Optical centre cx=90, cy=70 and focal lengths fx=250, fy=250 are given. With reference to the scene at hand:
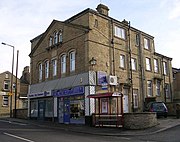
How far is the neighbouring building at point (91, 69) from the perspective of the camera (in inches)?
897

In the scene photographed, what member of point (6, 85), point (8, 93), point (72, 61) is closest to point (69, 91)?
point (72, 61)

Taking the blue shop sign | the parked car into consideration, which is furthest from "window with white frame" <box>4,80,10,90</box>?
the parked car

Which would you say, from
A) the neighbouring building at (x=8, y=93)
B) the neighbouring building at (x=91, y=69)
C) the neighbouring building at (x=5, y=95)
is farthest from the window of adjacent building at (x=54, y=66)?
the neighbouring building at (x=5, y=95)

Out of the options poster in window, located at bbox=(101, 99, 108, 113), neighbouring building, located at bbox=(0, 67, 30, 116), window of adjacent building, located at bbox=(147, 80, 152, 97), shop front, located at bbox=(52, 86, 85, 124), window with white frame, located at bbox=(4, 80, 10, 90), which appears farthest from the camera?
window with white frame, located at bbox=(4, 80, 10, 90)

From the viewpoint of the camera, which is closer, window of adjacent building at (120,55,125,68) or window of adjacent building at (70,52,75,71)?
window of adjacent building at (70,52,75,71)

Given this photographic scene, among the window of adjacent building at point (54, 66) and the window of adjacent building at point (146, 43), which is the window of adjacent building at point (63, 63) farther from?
the window of adjacent building at point (146, 43)

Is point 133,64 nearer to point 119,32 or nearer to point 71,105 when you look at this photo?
point 119,32

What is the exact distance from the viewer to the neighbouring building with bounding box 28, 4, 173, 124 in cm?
2278

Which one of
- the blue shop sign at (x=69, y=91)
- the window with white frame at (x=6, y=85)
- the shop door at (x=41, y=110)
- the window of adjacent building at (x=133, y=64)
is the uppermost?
the window of adjacent building at (x=133, y=64)

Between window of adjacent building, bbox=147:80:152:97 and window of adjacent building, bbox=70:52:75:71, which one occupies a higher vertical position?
window of adjacent building, bbox=70:52:75:71

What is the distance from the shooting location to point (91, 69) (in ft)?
74.5

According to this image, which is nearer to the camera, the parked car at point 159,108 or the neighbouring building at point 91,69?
the neighbouring building at point 91,69

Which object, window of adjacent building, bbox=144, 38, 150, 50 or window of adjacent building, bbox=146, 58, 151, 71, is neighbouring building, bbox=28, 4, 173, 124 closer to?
window of adjacent building, bbox=146, 58, 151, 71

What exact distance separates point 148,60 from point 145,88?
13.2 feet
